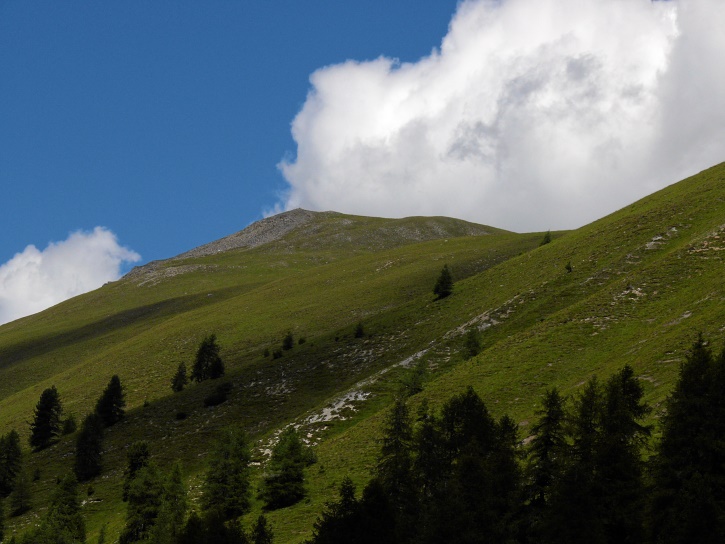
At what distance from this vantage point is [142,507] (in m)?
52.1

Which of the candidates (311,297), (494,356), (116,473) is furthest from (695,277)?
(311,297)

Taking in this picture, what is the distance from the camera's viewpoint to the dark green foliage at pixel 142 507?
51.6m

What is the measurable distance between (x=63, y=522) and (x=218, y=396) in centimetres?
2687

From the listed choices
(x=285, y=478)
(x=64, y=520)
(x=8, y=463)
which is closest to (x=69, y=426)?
(x=8, y=463)

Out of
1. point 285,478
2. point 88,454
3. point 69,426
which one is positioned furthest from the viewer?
point 69,426

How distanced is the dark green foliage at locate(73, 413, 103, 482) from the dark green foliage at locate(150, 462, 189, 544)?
82.0ft

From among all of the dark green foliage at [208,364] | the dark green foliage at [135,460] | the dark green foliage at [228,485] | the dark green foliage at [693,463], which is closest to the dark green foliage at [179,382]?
the dark green foliage at [208,364]

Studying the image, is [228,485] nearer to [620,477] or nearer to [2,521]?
[2,521]

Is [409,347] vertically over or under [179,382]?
under

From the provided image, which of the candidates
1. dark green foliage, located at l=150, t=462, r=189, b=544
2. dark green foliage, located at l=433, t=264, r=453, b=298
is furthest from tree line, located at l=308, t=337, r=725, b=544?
dark green foliage, located at l=433, t=264, r=453, b=298

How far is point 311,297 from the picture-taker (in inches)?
5290

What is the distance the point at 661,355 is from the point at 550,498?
821 inches

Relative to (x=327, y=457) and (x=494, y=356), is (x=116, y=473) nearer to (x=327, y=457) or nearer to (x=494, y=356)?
(x=327, y=457)

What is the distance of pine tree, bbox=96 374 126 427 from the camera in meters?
85.4
